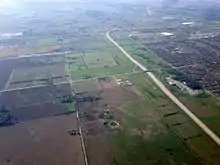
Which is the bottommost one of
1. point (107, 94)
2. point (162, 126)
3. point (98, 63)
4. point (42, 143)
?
point (42, 143)

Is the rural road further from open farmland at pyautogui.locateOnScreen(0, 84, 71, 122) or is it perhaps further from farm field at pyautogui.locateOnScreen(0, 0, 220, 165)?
open farmland at pyautogui.locateOnScreen(0, 84, 71, 122)

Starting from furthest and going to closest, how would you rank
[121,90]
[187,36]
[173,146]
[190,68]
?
[187,36] < [190,68] < [121,90] < [173,146]

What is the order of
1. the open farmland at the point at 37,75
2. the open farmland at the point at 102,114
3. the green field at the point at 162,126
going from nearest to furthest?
the green field at the point at 162,126 → the open farmland at the point at 102,114 → the open farmland at the point at 37,75

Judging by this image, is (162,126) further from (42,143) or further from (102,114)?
(42,143)

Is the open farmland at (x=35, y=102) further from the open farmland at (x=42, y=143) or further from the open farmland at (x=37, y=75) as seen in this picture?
the open farmland at (x=37, y=75)

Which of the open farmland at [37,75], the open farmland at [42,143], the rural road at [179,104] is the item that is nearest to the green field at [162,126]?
the rural road at [179,104]

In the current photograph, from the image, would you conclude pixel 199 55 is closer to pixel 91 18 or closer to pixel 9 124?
pixel 9 124

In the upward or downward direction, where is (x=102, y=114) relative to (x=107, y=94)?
downward

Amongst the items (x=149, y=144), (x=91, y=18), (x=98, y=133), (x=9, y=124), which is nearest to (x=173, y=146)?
(x=149, y=144)

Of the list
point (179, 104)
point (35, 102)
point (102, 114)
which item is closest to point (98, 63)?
point (35, 102)

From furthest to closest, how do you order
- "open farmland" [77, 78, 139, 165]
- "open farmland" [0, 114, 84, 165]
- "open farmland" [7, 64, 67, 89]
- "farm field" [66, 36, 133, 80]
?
"farm field" [66, 36, 133, 80] → "open farmland" [7, 64, 67, 89] → "open farmland" [77, 78, 139, 165] → "open farmland" [0, 114, 84, 165]

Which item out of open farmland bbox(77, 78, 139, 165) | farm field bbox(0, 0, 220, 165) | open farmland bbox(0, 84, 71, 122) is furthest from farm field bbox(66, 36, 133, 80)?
open farmland bbox(0, 84, 71, 122)
